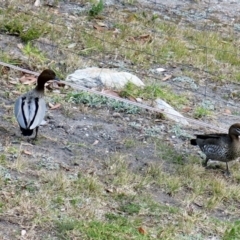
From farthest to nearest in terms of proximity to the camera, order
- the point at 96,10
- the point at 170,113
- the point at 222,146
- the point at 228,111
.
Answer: the point at 96,10 → the point at 228,111 → the point at 170,113 → the point at 222,146

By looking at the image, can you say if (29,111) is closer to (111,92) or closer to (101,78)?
(111,92)

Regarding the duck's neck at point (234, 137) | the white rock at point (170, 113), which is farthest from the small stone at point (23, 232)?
the white rock at point (170, 113)

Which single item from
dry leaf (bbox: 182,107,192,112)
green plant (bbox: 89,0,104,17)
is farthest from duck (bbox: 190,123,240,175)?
green plant (bbox: 89,0,104,17)

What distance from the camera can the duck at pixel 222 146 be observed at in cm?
763

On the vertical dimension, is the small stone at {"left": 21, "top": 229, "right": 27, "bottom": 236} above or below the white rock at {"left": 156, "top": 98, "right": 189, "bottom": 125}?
above

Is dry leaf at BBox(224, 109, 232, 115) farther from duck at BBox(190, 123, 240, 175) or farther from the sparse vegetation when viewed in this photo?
duck at BBox(190, 123, 240, 175)

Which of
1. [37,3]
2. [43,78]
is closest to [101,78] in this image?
[43,78]

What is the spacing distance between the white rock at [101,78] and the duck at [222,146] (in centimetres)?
177

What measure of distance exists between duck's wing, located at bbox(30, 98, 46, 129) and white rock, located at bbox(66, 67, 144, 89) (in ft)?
5.55

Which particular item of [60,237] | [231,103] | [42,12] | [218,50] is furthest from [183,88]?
[60,237]

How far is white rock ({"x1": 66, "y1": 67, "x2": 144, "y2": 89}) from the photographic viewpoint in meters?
9.20

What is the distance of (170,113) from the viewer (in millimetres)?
8633

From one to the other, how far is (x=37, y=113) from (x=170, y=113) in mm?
1909

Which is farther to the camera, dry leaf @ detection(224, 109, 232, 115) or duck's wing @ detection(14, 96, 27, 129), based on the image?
dry leaf @ detection(224, 109, 232, 115)
